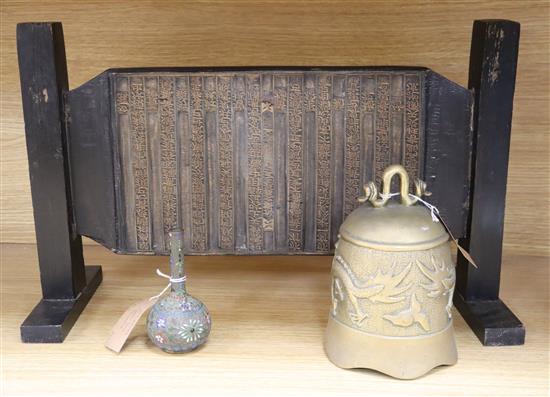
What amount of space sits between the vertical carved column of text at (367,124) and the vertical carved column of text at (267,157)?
0.14 metres

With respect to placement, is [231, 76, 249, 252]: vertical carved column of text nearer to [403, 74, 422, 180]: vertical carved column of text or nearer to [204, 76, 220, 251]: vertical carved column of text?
[204, 76, 220, 251]: vertical carved column of text

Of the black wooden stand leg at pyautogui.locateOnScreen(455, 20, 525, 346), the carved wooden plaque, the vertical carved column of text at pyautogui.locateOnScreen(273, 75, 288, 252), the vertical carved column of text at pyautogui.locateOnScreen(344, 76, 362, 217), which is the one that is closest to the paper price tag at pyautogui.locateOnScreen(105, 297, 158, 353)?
the carved wooden plaque

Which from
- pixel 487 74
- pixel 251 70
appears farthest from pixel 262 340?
pixel 487 74

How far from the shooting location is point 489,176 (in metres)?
1.14

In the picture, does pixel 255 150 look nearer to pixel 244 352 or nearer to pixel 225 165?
pixel 225 165

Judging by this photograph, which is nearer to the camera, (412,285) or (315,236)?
(412,285)

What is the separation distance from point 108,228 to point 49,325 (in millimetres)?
172

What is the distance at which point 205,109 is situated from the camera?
1.14 m

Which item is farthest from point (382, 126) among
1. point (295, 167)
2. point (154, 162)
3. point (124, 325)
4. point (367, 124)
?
point (124, 325)

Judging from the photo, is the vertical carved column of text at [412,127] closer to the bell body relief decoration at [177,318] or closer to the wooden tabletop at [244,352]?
the wooden tabletop at [244,352]

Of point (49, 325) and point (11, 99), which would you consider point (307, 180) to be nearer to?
point (49, 325)

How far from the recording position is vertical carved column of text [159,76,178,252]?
1.14m

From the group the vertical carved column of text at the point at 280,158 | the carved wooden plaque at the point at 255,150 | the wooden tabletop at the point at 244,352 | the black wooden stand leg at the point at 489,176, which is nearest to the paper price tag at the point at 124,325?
the wooden tabletop at the point at 244,352

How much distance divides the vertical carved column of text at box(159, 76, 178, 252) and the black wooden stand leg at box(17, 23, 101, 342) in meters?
0.15
